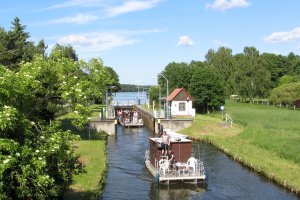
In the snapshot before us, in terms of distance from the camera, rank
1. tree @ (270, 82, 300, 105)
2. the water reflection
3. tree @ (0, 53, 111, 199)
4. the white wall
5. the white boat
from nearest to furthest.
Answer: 1. tree @ (0, 53, 111, 199)
2. the water reflection
3. the white boat
4. the white wall
5. tree @ (270, 82, 300, 105)

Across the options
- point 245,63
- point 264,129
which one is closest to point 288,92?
point 245,63

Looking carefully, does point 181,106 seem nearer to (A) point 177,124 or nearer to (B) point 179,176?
(A) point 177,124

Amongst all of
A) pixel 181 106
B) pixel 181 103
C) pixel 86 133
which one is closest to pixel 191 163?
pixel 86 133

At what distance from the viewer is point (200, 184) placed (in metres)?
30.5

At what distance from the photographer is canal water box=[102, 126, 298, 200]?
27922mm

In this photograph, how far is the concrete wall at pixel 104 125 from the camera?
60.1 metres

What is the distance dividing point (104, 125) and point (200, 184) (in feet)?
105

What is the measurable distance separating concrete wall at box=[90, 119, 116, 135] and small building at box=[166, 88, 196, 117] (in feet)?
43.6

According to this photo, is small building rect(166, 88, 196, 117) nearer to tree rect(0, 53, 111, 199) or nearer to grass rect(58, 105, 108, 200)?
grass rect(58, 105, 108, 200)

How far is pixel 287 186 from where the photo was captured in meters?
28.7

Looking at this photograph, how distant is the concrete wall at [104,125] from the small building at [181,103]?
1328cm

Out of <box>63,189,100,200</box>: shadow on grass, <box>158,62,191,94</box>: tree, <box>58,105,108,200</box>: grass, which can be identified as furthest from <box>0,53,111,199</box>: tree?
<box>158,62,191,94</box>: tree

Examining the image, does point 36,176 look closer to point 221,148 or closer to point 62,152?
point 62,152

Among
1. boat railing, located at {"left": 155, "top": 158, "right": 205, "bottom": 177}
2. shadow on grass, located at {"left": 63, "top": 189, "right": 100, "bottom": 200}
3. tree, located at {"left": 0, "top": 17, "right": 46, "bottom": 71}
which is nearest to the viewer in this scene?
shadow on grass, located at {"left": 63, "top": 189, "right": 100, "bottom": 200}
